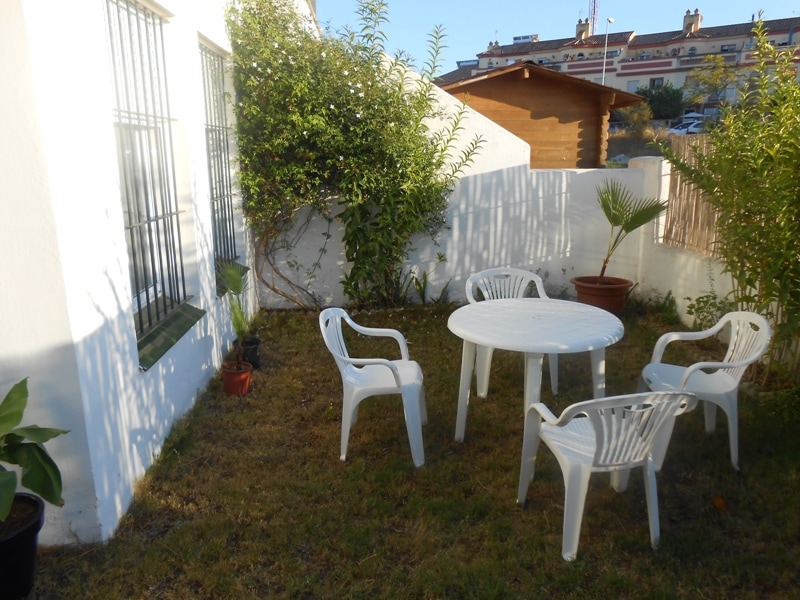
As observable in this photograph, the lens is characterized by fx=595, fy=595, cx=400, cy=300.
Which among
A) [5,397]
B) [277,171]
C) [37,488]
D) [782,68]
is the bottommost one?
[37,488]

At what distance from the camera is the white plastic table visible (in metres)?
3.22

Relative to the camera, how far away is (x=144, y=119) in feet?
12.0

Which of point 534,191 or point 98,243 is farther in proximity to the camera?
point 534,191

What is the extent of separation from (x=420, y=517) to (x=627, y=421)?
1.12 metres

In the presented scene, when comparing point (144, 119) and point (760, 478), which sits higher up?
point (144, 119)

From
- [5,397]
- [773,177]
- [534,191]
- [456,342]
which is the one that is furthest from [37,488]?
[534,191]

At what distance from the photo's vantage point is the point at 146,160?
12.0ft

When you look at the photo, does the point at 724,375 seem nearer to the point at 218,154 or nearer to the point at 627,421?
the point at 627,421

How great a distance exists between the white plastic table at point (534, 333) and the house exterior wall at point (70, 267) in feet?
6.00

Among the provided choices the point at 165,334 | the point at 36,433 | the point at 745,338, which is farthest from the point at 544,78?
the point at 36,433

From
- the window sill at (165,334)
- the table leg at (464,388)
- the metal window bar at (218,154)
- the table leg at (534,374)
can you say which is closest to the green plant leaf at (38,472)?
the window sill at (165,334)

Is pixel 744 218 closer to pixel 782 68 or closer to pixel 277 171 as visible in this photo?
pixel 782 68

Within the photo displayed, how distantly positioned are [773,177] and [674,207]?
2443 mm

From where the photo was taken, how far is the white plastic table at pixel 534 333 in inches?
127
